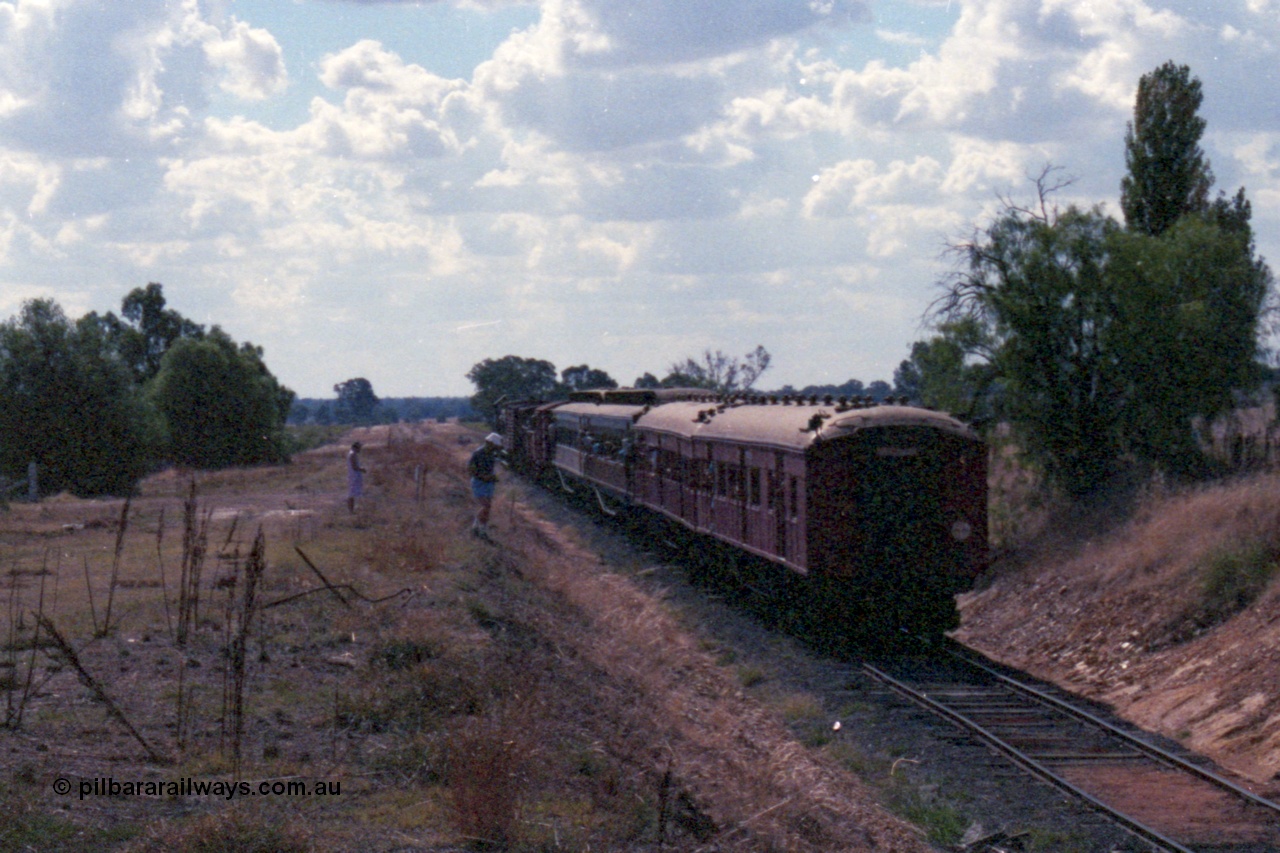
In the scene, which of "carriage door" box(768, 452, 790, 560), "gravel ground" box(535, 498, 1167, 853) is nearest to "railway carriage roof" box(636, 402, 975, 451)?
"carriage door" box(768, 452, 790, 560)

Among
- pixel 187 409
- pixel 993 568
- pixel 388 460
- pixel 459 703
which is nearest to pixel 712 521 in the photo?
pixel 993 568

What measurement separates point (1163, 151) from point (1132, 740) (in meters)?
20.8

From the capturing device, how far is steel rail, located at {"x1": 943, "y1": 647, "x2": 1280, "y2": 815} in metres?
10.2

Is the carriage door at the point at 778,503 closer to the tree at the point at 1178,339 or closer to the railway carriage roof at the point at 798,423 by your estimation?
the railway carriage roof at the point at 798,423

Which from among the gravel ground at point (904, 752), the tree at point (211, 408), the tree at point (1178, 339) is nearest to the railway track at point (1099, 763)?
the gravel ground at point (904, 752)

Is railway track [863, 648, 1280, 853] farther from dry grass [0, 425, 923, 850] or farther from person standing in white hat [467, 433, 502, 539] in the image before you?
person standing in white hat [467, 433, 502, 539]

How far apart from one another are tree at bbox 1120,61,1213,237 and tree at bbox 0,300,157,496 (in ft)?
134

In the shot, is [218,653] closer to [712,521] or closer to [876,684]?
[876,684]

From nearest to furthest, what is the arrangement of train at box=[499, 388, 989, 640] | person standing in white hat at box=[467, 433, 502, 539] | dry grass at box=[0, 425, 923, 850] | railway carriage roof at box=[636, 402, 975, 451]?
dry grass at box=[0, 425, 923, 850]
train at box=[499, 388, 989, 640]
railway carriage roof at box=[636, 402, 975, 451]
person standing in white hat at box=[467, 433, 502, 539]

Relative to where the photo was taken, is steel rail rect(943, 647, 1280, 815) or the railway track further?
steel rail rect(943, 647, 1280, 815)

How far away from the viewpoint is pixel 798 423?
17.5 metres

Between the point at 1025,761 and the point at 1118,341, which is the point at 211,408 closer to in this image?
the point at 1118,341

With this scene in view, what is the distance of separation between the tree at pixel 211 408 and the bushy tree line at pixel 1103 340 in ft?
184

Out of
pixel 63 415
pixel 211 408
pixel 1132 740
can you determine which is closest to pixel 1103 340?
pixel 1132 740
